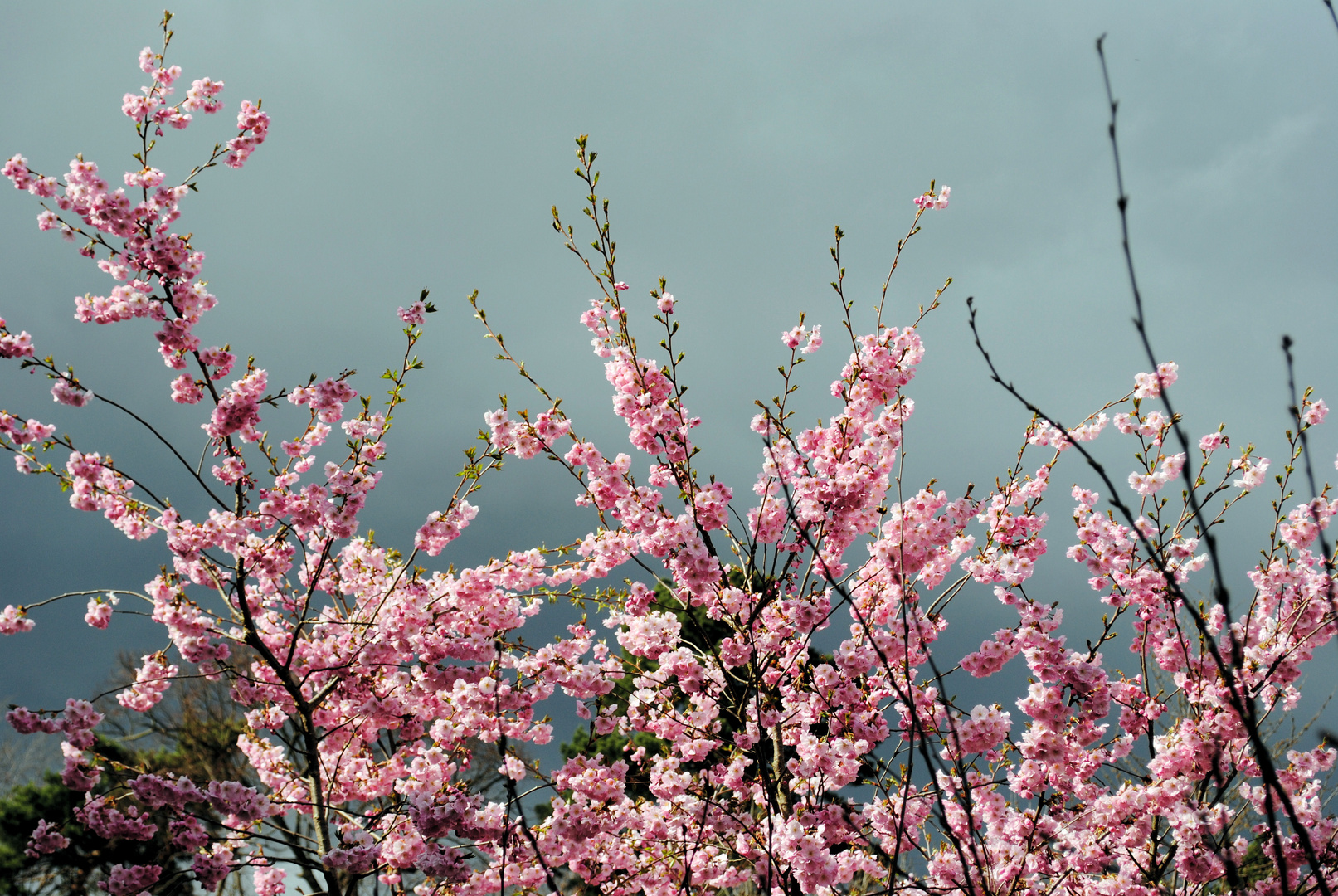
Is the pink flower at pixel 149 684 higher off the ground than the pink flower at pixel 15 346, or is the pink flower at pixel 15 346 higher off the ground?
the pink flower at pixel 15 346

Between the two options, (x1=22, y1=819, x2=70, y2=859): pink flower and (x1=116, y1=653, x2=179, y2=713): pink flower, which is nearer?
(x1=22, y1=819, x2=70, y2=859): pink flower

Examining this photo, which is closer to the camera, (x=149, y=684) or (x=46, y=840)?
(x=46, y=840)

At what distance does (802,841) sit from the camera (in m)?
4.14

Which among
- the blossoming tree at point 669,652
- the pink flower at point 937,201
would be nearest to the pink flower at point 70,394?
the blossoming tree at point 669,652

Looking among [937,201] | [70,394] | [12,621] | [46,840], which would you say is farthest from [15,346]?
[937,201]

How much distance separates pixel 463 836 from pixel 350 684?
4.82 ft

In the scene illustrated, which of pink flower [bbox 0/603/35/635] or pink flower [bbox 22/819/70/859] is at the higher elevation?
pink flower [bbox 0/603/35/635]

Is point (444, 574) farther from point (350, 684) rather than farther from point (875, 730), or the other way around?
point (875, 730)

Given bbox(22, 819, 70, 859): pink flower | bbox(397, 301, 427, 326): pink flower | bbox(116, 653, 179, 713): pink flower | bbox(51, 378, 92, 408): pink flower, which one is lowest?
bbox(22, 819, 70, 859): pink flower

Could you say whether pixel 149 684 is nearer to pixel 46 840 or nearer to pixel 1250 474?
pixel 46 840

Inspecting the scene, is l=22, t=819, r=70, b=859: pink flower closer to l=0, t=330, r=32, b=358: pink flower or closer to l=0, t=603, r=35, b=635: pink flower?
l=0, t=603, r=35, b=635: pink flower

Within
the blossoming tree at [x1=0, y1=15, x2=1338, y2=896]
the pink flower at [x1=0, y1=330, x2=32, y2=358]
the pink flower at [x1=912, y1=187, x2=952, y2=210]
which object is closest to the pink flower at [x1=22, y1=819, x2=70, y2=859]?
the blossoming tree at [x1=0, y1=15, x2=1338, y2=896]

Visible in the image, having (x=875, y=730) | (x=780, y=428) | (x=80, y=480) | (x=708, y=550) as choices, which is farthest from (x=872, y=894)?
(x=80, y=480)

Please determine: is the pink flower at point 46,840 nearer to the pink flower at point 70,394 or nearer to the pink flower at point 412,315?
the pink flower at point 70,394
